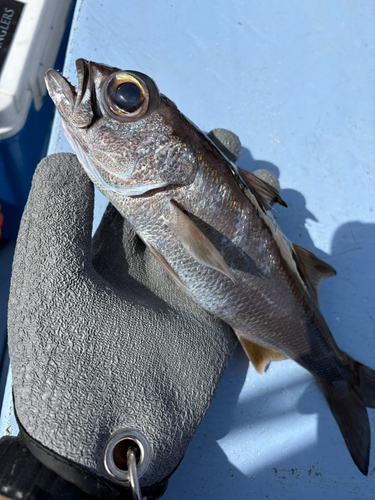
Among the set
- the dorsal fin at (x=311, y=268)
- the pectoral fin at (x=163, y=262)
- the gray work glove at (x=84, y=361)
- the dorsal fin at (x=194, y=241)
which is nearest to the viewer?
the gray work glove at (x=84, y=361)

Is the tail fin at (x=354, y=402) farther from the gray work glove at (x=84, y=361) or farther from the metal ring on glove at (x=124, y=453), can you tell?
the metal ring on glove at (x=124, y=453)

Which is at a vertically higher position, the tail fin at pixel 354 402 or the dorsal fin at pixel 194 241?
the dorsal fin at pixel 194 241

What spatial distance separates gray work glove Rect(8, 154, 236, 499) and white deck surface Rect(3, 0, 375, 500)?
0.46 m

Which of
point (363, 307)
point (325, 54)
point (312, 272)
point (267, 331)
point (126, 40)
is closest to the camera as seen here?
point (267, 331)

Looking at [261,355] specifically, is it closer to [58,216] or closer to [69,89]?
[58,216]

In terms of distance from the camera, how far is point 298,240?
184 cm

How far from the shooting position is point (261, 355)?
1.58 m

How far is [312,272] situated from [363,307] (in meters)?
0.47

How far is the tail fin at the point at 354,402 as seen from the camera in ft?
4.94

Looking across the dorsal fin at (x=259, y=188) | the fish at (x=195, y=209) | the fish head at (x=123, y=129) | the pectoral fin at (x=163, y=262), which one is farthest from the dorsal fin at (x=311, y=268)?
the fish head at (x=123, y=129)

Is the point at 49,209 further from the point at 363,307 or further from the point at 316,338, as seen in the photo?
the point at 363,307

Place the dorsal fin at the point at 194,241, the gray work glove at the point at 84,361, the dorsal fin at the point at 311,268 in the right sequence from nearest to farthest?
the gray work glove at the point at 84,361 → the dorsal fin at the point at 194,241 → the dorsal fin at the point at 311,268

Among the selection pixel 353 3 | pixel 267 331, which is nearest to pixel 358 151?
pixel 353 3

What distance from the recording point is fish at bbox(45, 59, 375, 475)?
1.07 meters
